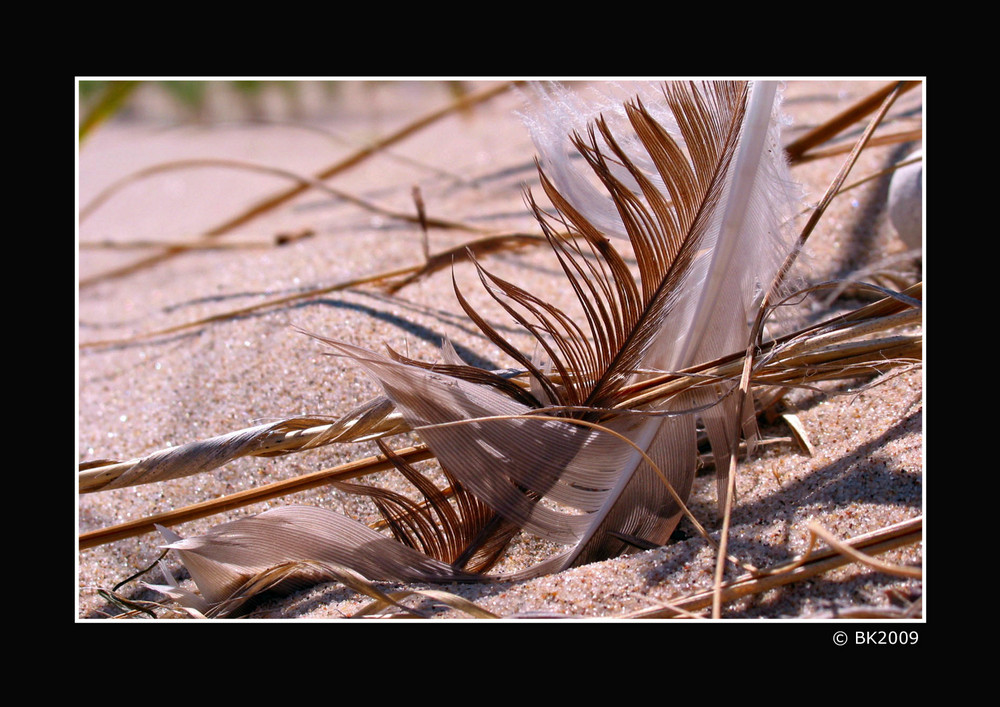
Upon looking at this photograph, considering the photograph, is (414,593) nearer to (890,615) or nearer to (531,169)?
(890,615)

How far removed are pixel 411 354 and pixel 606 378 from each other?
1.64 feet

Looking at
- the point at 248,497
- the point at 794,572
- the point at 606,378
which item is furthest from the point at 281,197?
the point at 794,572

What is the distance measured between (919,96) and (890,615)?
64.5 inches

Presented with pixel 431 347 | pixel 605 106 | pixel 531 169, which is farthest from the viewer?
pixel 531 169

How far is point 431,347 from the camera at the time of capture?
131 cm

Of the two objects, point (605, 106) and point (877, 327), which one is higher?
point (605, 106)

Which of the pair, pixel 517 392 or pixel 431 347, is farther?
pixel 431 347

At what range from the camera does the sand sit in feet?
2.71

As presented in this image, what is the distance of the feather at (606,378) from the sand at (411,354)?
0.07m

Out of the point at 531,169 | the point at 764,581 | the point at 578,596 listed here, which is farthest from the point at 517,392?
the point at 531,169

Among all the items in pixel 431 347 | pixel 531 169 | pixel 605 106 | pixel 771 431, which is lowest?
pixel 771 431

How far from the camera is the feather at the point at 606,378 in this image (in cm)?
86

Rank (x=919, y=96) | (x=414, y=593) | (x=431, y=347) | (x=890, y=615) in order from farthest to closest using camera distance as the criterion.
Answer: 1. (x=919, y=96)
2. (x=431, y=347)
3. (x=414, y=593)
4. (x=890, y=615)

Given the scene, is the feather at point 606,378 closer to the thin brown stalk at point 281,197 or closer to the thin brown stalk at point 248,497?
the thin brown stalk at point 248,497
